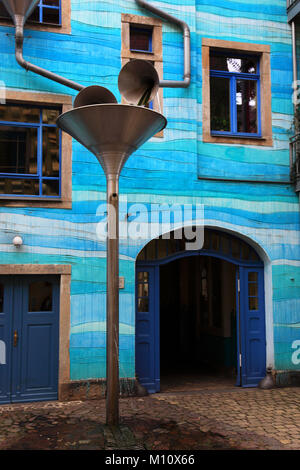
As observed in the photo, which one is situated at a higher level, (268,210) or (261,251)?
(268,210)

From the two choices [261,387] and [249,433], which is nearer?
[249,433]

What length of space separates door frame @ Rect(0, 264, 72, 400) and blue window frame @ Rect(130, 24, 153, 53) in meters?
4.53

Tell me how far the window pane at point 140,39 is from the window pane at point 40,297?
4.91m

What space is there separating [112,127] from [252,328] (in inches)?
211

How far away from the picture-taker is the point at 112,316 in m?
6.63

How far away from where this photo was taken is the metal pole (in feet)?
21.5

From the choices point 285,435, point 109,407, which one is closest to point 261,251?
point 285,435

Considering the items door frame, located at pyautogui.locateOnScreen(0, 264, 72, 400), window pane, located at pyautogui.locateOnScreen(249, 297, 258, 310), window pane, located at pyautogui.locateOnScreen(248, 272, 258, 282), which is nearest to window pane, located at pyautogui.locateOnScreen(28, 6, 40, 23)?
door frame, located at pyautogui.locateOnScreen(0, 264, 72, 400)

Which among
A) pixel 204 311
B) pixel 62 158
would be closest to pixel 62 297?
pixel 62 158

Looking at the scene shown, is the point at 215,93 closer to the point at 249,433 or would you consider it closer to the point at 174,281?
the point at 249,433

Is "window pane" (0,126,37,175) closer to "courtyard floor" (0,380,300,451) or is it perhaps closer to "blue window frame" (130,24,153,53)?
"blue window frame" (130,24,153,53)

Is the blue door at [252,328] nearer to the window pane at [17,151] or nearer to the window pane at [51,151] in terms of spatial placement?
the window pane at [51,151]

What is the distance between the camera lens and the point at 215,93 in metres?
9.95
